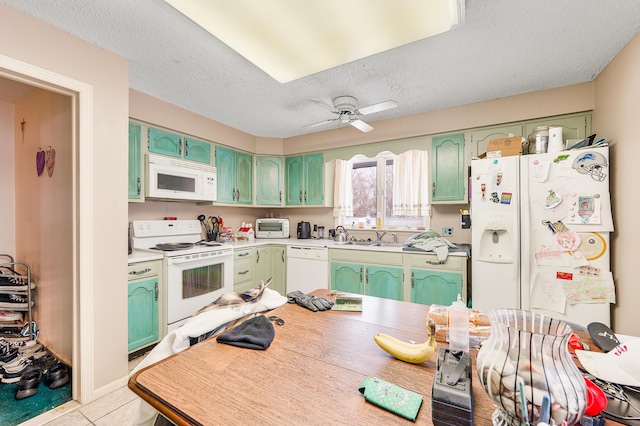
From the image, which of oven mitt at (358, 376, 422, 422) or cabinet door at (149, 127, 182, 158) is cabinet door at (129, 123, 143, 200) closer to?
cabinet door at (149, 127, 182, 158)

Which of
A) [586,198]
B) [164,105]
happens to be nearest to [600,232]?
[586,198]

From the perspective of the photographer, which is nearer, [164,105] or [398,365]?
[398,365]

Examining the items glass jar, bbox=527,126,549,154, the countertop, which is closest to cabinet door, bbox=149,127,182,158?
the countertop

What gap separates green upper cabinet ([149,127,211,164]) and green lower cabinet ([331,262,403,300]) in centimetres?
211

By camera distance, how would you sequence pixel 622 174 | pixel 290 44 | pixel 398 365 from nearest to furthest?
pixel 398 365 → pixel 290 44 → pixel 622 174

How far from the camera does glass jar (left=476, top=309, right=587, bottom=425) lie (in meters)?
0.49

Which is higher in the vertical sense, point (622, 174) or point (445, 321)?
point (622, 174)

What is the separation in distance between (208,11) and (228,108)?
171 centimetres

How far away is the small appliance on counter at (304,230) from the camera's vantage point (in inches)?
159

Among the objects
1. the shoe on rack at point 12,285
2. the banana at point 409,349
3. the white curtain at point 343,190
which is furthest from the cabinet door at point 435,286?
the shoe on rack at point 12,285

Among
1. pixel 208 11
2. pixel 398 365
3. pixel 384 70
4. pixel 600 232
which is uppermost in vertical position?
pixel 384 70

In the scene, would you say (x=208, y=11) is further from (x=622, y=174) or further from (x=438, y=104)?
(x=622, y=174)

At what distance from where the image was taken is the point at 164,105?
2.85 m

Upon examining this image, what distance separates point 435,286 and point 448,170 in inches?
52.0
